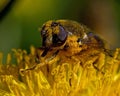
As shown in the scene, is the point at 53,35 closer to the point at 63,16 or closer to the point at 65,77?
the point at 65,77

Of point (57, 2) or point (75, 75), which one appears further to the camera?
point (57, 2)

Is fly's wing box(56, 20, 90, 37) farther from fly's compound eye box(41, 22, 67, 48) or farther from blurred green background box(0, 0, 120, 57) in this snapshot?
blurred green background box(0, 0, 120, 57)

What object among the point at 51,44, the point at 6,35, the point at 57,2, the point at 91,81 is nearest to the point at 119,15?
the point at 57,2

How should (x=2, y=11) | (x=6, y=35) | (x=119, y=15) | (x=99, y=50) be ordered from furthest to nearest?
(x=119, y=15) → (x=6, y=35) → (x=2, y=11) → (x=99, y=50)

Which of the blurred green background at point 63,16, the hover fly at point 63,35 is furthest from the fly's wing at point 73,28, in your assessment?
the blurred green background at point 63,16

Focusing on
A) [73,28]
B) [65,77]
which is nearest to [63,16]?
[65,77]

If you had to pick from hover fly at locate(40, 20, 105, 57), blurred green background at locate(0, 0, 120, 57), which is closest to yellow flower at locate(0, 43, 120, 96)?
hover fly at locate(40, 20, 105, 57)

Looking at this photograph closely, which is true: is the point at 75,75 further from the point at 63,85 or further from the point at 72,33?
the point at 72,33
